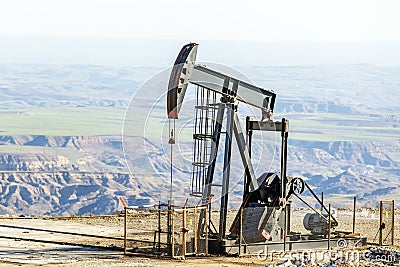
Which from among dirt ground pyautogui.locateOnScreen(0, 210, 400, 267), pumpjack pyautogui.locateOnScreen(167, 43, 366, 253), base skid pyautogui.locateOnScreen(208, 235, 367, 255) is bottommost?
dirt ground pyautogui.locateOnScreen(0, 210, 400, 267)

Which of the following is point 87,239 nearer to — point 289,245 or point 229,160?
point 229,160

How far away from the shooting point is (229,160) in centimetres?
2731

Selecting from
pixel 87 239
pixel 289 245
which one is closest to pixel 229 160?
pixel 289 245

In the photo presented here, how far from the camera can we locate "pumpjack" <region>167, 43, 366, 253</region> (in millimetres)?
27188

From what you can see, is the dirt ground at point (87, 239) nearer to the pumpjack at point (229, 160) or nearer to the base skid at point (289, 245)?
the base skid at point (289, 245)

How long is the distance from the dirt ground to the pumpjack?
48.1 inches

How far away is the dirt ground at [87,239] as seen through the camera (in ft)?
85.3

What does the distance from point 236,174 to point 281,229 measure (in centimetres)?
214

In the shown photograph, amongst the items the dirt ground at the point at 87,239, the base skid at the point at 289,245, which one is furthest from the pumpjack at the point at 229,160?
the dirt ground at the point at 87,239

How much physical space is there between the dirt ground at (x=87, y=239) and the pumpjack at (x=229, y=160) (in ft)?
4.00

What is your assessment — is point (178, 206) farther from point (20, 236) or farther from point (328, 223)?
point (20, 236)

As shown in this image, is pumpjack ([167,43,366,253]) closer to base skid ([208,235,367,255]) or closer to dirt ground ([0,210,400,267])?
base skid ([208,235,367,255])

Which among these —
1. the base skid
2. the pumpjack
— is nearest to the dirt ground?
the base skid

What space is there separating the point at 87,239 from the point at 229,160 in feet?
21.9
